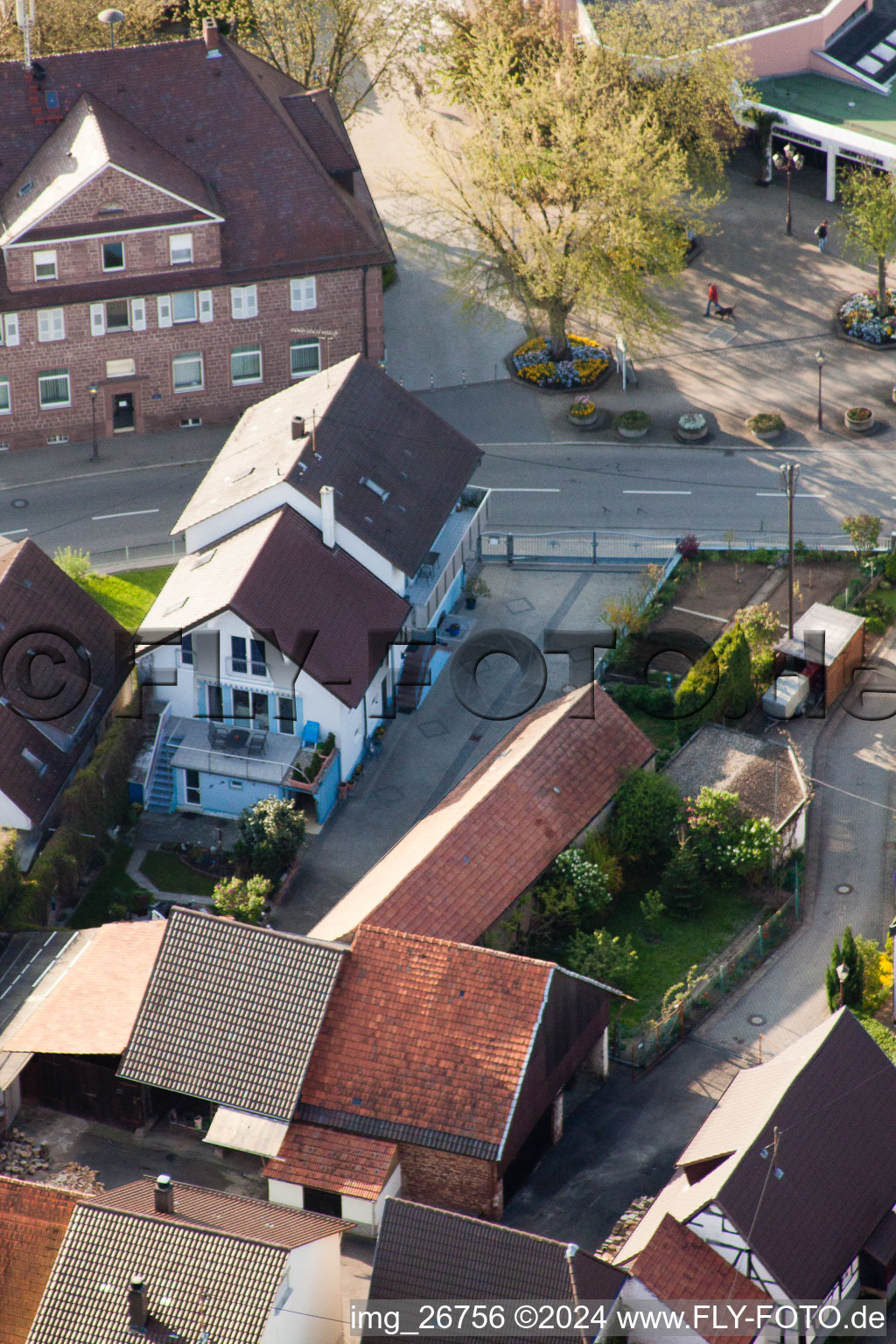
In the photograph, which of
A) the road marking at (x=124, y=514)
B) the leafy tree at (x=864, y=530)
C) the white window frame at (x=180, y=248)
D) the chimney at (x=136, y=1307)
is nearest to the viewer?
the chimney at (x=136, y=1307)

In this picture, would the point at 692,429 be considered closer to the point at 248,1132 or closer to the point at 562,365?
the point at 562,365

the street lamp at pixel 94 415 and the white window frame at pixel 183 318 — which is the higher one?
the white window frame at pixel 183 318

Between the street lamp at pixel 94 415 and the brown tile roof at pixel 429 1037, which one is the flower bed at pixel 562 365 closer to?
the street lamp at pixel 94 415

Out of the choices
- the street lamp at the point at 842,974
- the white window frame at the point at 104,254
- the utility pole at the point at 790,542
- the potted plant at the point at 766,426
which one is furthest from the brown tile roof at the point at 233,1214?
the potted plant at the point at 766,426

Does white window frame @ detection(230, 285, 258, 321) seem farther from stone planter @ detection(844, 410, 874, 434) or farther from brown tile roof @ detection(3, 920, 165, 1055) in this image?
brown tile roof @ detection(3, 920, 165, 1055)

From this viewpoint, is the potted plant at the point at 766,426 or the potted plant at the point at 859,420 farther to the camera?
the potted plant at the point at 859,420

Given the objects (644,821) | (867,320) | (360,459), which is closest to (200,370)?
(360,459)

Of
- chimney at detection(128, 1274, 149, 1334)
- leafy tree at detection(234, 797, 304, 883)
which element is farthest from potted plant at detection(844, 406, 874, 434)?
chimney at detection(128, 1274, 149, 1334)
